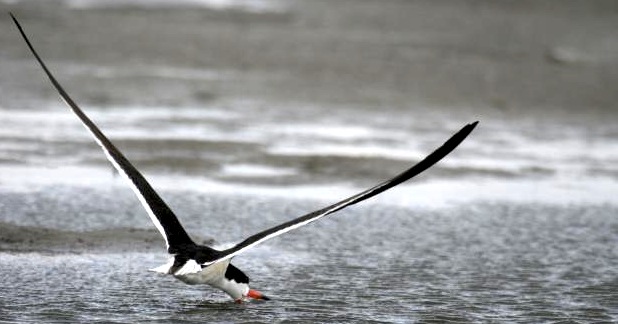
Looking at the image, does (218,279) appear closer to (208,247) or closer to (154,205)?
(208,247)

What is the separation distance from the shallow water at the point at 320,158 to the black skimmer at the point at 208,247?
0.21 meters

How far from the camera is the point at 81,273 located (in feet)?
26.0

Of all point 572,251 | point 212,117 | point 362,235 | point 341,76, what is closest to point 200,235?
point 362,235

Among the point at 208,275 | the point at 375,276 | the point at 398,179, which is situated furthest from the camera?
the point at 375,276

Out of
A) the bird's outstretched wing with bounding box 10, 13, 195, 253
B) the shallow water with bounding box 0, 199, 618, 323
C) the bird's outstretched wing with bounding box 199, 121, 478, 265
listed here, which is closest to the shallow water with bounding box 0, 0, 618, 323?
the shallow water with bounding box 0, 199, 618, 323

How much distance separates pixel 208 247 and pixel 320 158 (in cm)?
552

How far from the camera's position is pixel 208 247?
7152 mm

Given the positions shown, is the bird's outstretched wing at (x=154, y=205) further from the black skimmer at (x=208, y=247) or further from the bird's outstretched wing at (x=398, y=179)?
the bird's outstretched wing at (x=398, y=179)

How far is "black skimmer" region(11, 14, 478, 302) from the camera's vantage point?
6.52 m

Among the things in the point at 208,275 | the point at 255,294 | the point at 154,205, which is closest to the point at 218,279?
the point at 208,275

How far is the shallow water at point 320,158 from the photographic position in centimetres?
777

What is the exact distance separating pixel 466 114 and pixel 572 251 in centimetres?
683

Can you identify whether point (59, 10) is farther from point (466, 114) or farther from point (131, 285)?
point (131, 285)

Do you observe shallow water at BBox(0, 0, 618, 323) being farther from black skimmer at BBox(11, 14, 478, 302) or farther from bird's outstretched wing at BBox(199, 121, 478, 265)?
bird's outstretched wing at BBox(199, 121, 478, 265)
